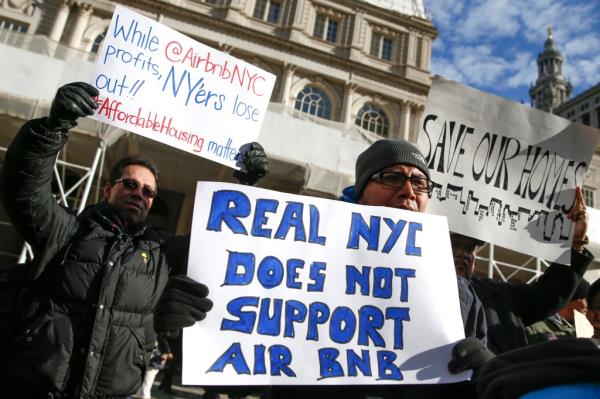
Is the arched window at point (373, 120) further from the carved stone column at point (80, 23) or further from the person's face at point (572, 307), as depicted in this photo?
the person's face at point (572, 307)

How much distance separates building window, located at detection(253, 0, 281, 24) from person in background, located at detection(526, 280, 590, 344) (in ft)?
63.0

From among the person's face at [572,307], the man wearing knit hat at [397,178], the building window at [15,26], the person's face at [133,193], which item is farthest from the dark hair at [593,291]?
the building window at [15,26]

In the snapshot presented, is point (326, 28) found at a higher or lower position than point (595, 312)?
higher

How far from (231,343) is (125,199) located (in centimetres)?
141

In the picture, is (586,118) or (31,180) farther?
(586,118)

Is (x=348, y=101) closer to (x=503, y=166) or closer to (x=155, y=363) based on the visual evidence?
(x=155, y=363)

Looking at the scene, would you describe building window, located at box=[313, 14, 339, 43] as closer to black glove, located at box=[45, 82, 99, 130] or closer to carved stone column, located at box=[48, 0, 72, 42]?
carved stone column, located at box=[48, 0, 72, 42]

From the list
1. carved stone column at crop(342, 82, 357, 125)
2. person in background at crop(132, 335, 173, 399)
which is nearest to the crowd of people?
person in background at crop(132, 335, 173, 399)

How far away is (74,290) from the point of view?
74.8 inches

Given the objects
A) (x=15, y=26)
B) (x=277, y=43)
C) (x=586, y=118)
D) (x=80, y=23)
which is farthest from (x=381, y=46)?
(x=586, y=118)

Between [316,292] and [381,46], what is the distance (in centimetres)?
2137

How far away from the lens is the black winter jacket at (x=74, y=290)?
5.64ft

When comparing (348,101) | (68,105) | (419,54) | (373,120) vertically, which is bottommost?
(68,105)

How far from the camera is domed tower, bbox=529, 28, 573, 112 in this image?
79812mm
